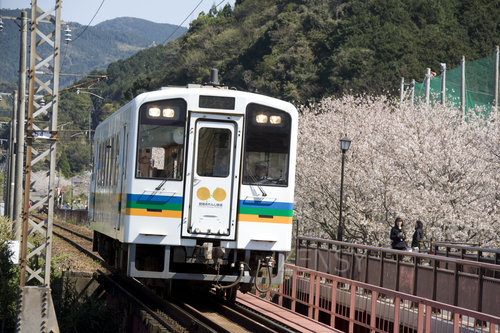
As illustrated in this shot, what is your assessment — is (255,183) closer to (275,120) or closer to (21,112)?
(275,120)

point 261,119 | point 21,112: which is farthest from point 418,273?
point 21,112

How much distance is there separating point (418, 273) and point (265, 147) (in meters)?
2.87

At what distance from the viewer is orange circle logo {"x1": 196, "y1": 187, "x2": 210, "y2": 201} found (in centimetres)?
1155

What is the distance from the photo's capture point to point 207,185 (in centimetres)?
1159

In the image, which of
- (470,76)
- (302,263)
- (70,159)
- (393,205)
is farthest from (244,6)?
(302,263)

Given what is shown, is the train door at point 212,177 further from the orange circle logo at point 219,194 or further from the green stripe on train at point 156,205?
the green stripe on train at point 156,205

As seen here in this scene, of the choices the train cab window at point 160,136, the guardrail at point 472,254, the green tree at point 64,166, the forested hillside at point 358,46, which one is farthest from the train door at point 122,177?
the green tree at point 64,166

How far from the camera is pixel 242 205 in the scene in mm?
11633

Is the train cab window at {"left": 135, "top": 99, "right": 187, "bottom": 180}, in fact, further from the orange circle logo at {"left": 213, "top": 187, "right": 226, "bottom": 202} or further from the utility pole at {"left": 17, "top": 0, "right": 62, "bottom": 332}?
the utility pole at {"left": 17, "top": 0, "right": 62, "bottom": 332}

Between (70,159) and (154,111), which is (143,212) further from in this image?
(70,159)

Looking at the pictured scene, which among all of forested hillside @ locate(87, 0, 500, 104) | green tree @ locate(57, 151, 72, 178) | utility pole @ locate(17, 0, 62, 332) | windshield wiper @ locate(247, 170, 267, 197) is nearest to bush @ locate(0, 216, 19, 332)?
utility pole @ locate(17, 0, 62, 332)

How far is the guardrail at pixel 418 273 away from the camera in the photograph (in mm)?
9453

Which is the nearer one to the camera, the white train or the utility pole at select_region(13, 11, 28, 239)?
the white train

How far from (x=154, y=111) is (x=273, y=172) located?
198cm
